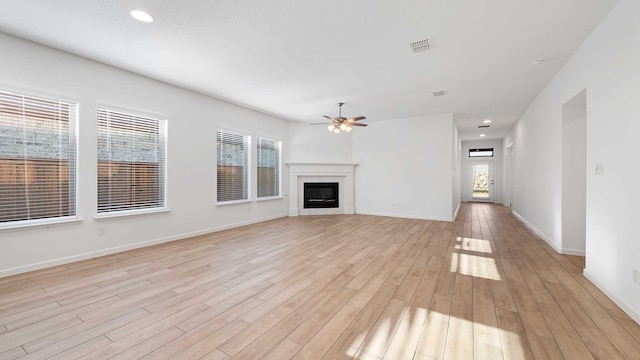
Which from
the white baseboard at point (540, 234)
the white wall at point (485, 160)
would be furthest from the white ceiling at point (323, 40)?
the white wall at point (485, 160)

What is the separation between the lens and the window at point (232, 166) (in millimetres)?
5824

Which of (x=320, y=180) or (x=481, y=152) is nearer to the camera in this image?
(x=320, y=180)

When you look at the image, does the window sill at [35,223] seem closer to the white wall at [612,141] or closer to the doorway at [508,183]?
the white wall at [612,141]

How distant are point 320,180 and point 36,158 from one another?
6059 mm

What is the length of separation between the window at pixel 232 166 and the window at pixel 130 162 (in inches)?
50.0

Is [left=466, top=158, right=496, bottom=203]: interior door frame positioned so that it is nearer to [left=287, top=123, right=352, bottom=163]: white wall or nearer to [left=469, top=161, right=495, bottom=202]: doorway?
[left=469, top=161, right=495, bottom=202]: doorway

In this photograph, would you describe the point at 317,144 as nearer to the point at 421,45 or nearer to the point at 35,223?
the point at 421,45

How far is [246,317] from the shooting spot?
7.23ft

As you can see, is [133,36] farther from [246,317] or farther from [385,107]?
[385,107]

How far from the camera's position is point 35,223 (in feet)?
10.7

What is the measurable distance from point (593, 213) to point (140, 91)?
658 cm

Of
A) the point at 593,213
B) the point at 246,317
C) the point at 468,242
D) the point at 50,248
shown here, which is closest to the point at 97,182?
the point at 50,248

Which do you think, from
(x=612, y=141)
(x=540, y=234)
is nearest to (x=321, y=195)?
(x=540, y=234)

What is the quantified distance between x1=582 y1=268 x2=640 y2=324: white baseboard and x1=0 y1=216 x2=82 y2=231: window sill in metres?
6.24
